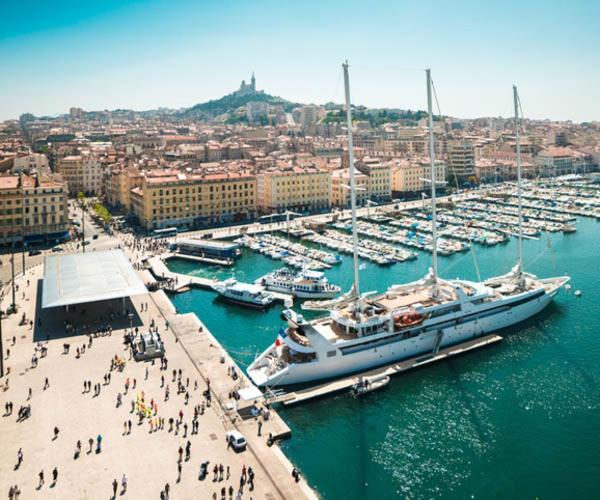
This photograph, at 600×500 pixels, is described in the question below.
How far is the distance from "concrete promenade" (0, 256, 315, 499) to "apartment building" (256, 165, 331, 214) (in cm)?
5684

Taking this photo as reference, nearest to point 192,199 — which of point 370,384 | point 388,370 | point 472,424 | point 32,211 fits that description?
point 32,211

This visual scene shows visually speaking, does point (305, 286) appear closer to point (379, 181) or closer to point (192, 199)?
point (192, 199)

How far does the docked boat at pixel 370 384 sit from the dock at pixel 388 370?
1.54 feet

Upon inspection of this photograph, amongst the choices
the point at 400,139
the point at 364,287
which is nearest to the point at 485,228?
the point at 364,287

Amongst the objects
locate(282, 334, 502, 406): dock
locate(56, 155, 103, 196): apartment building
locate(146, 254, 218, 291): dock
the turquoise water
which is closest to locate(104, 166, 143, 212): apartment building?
locate(56, 155, 103, 196): apartment building

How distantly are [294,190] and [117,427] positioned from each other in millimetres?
73713

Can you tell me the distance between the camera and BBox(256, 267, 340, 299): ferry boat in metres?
55.1

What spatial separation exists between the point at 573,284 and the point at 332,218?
43448 mm

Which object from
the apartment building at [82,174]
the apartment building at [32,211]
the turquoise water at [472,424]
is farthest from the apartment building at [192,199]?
the turquoise water at [472,424]

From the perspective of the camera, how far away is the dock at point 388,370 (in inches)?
1345

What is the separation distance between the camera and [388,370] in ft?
124

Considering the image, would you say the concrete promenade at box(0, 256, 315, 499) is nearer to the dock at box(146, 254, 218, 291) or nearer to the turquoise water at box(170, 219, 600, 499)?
the turquoise water at box(170, 219, 600, 499)

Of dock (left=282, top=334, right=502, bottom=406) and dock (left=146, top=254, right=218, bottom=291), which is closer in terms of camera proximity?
dock (left=282, top=334, right=502, bottom=406)

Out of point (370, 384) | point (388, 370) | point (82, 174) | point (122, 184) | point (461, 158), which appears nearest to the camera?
point (370, 384)
